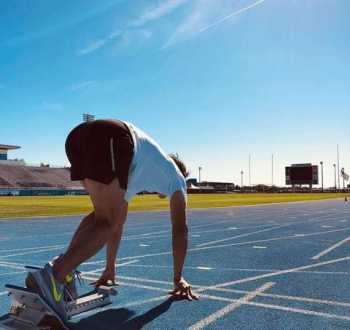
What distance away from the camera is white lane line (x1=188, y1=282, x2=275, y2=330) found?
3426 mm

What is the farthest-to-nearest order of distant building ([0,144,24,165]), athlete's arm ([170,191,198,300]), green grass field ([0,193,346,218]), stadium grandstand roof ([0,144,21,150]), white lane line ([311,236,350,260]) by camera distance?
stadium grandstand roof ([0,144,21,150]), distant building ([0,144,24,165]), green grass field ([0,193,346,218]), white lane line ([311,236,350,260]), athlete's arm ([170,191,198,300])

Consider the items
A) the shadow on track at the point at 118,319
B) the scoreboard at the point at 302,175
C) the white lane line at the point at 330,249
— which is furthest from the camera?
the scoreboard at the point at 302,175

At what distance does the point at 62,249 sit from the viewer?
795 cm

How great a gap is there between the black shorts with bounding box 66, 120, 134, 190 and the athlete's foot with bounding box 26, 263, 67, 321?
0.75m

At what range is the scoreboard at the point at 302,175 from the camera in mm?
127188

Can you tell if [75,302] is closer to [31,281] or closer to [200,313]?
[31,281]

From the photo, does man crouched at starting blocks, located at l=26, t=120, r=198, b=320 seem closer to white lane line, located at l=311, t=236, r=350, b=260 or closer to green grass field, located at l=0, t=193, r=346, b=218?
white lane line, located at l=311, t=236, r=350, b=260

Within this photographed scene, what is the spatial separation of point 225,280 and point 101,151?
268cm

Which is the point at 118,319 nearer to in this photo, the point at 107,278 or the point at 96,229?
the point at 96,229

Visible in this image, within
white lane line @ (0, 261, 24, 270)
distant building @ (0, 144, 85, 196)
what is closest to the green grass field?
white lane line @ (0, 261, 24, 270)

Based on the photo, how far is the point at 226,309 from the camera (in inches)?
152

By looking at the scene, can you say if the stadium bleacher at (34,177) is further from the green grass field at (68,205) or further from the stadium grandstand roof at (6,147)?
the green grass field at (68,205)

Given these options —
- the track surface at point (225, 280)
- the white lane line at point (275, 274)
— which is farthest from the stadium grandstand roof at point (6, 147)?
the white lane line at point (275, 274)

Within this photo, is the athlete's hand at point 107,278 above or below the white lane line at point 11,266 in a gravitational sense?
above
